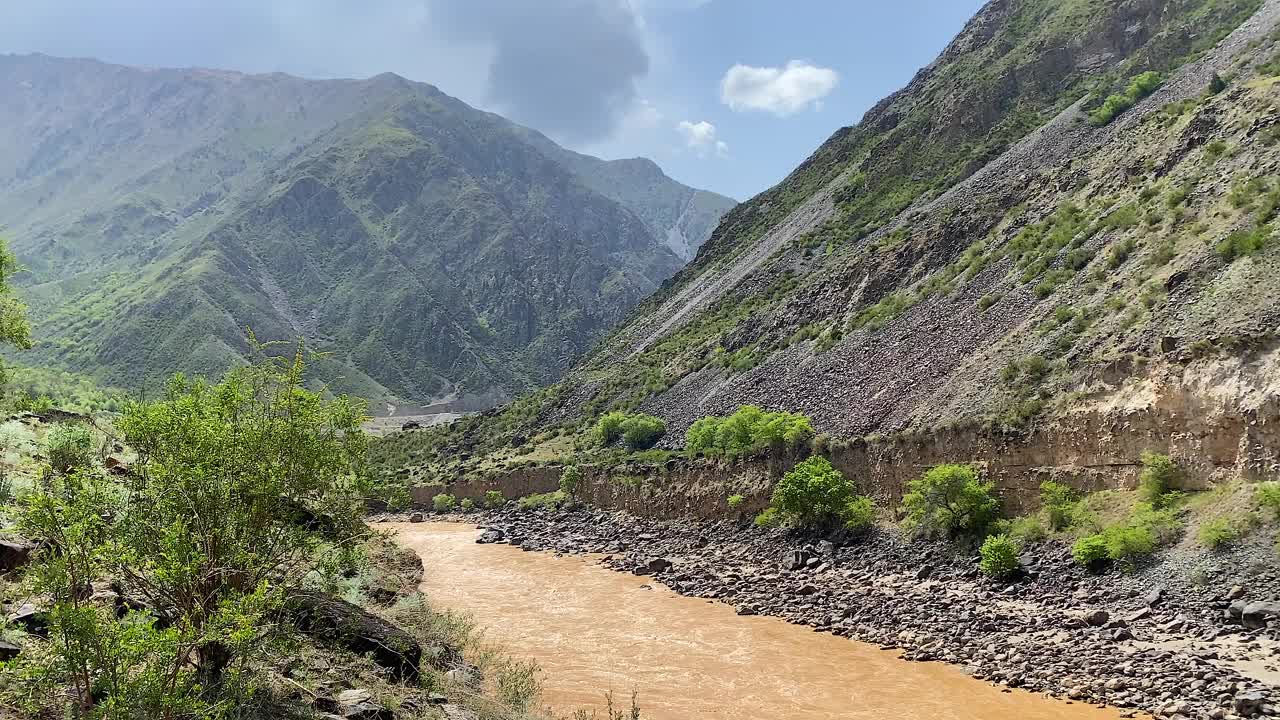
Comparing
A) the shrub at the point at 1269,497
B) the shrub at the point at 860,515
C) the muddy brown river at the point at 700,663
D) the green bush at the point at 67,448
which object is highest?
the green bush at the point at 67,448

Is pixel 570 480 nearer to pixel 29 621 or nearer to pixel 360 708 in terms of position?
pixel 360 708

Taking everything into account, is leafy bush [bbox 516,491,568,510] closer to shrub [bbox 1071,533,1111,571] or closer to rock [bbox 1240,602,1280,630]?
shrub [bbox 1071,533,1111,571]

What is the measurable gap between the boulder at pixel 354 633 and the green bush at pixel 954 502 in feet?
67.9

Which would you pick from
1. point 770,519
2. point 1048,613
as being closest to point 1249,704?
point 1048,613

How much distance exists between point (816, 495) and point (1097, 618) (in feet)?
47.9

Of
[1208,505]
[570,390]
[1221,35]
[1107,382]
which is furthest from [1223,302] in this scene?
[570,390]

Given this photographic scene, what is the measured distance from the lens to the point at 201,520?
10.3m

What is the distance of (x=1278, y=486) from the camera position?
1908 centimetres

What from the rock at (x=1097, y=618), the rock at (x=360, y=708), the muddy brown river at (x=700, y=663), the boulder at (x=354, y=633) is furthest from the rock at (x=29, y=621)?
the rock at (x=1097, y=618)

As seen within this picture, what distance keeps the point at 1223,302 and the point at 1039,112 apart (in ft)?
188

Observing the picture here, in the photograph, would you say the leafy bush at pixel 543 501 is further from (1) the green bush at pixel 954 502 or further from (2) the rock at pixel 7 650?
(2) the rock at pixel 7 650

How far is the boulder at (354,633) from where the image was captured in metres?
13.8

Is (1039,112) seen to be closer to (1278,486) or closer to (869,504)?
(869,504)

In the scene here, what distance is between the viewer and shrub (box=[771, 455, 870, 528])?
33688 mm
